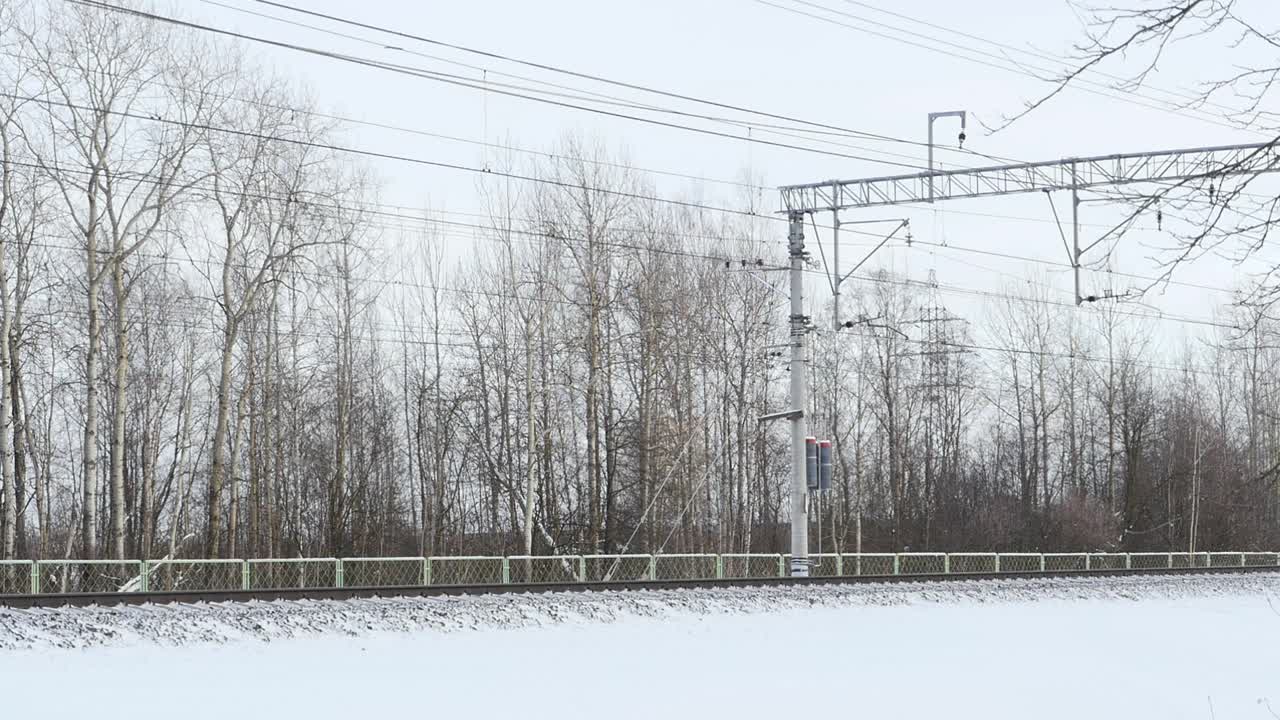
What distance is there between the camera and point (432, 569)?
2794 cm

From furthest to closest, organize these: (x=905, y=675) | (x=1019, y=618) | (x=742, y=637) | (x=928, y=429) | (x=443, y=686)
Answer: (x=928, y=429)
(x=1019, y=618)
(x=742, y=637)
(x=905, y=675)
(x=443, y=686)

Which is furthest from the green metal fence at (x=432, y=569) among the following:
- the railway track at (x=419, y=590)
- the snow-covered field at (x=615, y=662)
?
the snow-covered field at (x=615, y=662)

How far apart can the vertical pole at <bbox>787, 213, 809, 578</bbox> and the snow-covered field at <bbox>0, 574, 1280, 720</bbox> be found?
136 inches

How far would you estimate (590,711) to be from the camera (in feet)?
41.1

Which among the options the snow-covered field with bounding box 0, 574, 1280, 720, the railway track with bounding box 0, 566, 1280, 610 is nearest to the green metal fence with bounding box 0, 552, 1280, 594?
the railway track with bounding box 0, 566, 1280, 610

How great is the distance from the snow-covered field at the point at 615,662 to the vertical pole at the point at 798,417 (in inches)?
136

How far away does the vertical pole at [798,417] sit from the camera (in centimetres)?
2597

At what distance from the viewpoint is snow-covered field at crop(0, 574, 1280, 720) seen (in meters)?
12.5

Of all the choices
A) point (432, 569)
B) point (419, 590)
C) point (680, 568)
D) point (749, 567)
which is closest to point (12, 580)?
point (419, 590)

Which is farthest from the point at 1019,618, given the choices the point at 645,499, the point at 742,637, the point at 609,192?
the point at 609,192

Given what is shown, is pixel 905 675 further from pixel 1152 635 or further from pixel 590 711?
pixel 1152 635

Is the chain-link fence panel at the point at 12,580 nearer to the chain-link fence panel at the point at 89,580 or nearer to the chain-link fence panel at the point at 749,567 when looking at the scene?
the chain-link fence panel at the point at 89,580

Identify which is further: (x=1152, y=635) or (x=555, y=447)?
(x=555, y=447)

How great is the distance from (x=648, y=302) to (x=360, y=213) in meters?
8.70
